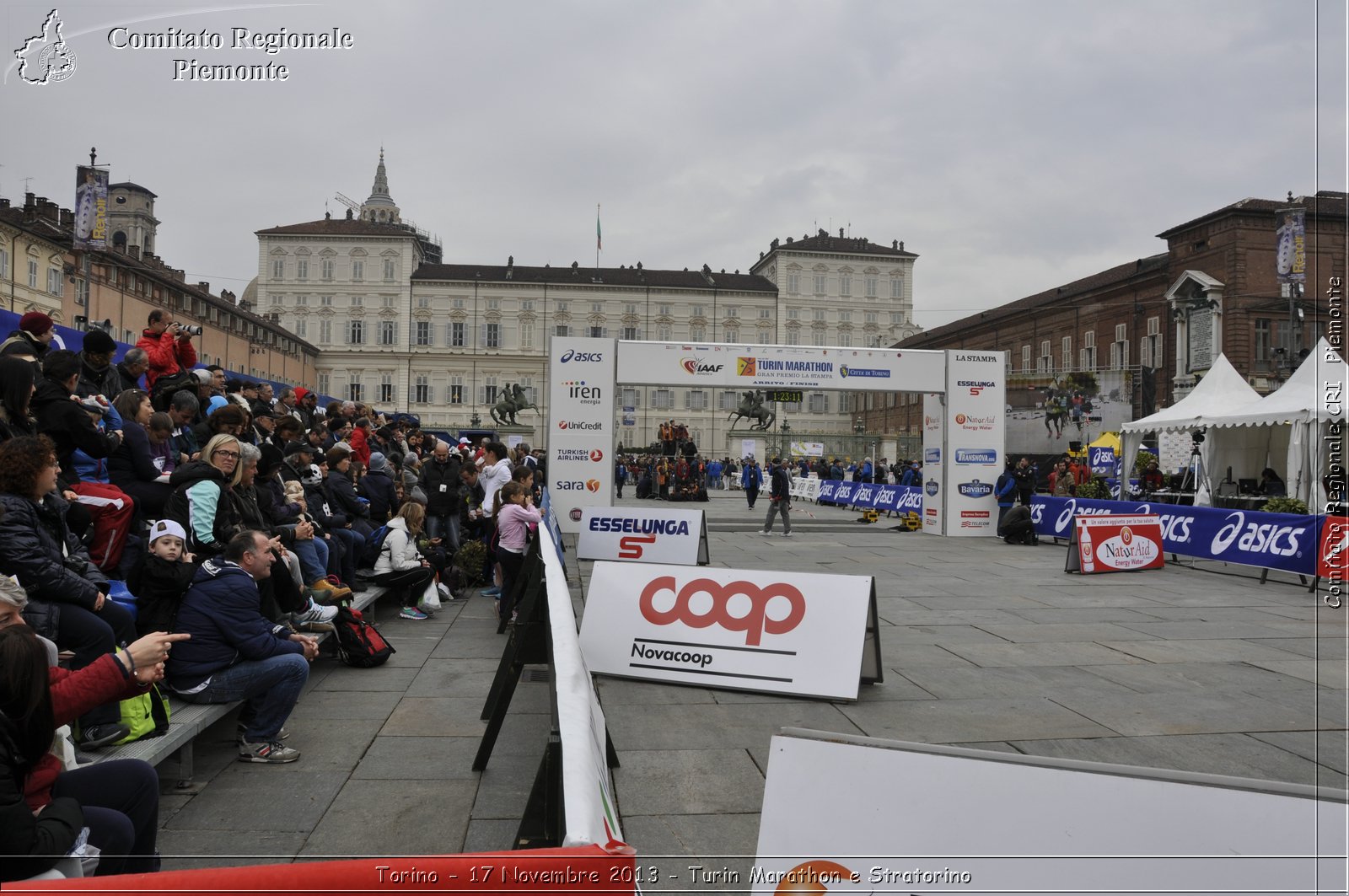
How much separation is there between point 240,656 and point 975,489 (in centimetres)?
1917

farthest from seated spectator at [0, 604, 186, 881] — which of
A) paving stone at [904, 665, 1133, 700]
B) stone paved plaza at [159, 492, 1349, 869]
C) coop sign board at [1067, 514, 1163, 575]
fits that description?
coop sign board at [1067, 514, 1163, 575]

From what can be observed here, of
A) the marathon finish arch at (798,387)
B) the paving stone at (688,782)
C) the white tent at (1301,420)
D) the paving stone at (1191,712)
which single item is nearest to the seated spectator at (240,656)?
the paving stone at (688,782)

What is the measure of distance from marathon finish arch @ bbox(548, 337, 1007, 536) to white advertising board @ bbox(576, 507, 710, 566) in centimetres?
424

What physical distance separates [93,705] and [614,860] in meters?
2.53

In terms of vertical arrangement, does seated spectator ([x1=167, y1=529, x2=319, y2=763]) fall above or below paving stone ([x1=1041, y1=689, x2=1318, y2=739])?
above

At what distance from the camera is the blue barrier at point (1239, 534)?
12664 mm

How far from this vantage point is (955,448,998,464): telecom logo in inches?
848

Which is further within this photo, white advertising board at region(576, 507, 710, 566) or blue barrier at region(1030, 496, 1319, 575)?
white advertising board at region(576, 507, 710, 566)

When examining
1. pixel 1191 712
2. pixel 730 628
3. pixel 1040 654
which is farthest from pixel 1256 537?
pixel 730 628

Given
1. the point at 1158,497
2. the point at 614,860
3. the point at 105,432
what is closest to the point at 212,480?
the point at 105,432

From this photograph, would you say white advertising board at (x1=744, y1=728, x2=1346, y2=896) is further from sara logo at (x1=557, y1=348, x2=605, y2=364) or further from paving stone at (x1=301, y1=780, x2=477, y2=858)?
sara logo at (x1=557, y1=348, x2=605, y2=364)

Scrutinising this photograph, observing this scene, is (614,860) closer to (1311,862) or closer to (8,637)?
(1311,862)

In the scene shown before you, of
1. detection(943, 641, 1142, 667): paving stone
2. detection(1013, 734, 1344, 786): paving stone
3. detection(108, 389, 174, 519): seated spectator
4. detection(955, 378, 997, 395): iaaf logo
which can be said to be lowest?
Answer: detection(943, 641, 1142, 667): paving stone

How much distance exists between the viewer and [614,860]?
1.78 metres
